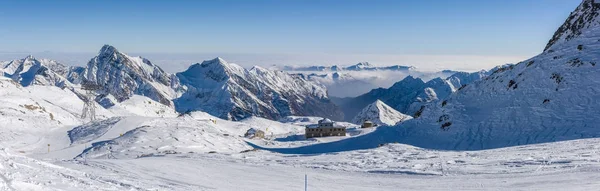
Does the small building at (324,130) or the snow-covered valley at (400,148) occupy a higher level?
the snow-covered valley at (400,148)

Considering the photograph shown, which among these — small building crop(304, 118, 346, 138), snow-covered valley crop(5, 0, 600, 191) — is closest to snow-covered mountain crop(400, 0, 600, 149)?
snow-covered valley crop(5, 0, 600, 191)

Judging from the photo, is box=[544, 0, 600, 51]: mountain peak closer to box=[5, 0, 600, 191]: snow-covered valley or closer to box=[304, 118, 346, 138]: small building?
box=[5, 0, 600, 191]: snow-covered valley

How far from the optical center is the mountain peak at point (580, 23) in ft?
250

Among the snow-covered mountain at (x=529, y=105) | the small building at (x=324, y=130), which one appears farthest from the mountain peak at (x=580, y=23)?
the small building at (x=324, y=130)

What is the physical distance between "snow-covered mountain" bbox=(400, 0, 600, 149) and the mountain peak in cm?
21

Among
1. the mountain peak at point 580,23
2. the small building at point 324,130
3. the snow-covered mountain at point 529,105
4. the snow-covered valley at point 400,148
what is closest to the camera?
the snow-covered valley at point 400,148

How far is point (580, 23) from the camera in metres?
80.7

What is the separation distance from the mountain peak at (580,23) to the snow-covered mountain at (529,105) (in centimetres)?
21

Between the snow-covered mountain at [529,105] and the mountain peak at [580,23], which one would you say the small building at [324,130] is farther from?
the mountain peak at [580,23]

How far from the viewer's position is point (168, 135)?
77562 millimetres

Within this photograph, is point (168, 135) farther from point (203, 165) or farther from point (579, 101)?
point (579, 101)

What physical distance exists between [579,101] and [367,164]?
36495mm

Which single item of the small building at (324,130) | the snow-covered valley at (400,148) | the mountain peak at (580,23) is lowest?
the small building at (324,130)

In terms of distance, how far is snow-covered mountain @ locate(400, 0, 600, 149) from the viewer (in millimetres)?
58531
